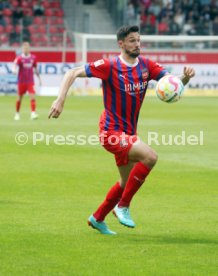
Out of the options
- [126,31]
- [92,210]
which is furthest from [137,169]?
[92,210]

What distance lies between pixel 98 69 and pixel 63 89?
500 mm

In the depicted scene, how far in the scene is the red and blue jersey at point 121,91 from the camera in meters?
9.59

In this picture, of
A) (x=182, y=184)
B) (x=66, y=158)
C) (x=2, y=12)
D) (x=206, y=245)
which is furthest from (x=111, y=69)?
(x=2, y=12)

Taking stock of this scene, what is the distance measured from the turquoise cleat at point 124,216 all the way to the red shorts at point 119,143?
493 millimetres

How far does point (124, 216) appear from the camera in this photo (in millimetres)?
9578

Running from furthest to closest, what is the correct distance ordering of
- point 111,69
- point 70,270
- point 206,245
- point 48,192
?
point 48,192 → point 111,69 → point 206,245 → point 70,270

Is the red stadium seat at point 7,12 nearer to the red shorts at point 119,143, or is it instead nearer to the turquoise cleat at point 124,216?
the red shorts at point 119,143

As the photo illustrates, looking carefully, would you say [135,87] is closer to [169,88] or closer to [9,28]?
[169,88]

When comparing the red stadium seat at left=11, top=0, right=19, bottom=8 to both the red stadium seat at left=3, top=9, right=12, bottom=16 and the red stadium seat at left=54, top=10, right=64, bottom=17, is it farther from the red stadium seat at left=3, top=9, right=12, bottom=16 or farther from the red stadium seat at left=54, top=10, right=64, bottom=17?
the red stadium seat at left=54, top=10, right=64, bottom=17

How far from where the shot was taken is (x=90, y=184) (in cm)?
1372

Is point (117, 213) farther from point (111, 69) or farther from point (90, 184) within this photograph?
point (90, 184)

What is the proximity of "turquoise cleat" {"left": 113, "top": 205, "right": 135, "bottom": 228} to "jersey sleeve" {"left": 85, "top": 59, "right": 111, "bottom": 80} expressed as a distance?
4.74 ft

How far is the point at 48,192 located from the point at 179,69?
29.6m

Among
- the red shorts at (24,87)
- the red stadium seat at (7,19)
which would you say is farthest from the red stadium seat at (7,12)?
the red shorts at (24,87)
